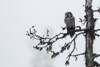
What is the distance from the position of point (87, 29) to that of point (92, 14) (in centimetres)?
46

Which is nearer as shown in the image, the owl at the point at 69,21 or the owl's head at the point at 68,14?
the owl at the point at 69,21

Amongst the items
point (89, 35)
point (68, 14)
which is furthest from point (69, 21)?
point (89, 35)

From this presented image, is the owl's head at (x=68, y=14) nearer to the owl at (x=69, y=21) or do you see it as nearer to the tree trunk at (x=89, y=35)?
the owl at (x=69, y=21)

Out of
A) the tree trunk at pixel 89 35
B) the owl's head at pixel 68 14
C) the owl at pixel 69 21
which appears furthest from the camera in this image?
the owl's head at pixel 68 14

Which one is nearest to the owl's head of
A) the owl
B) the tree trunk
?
the owl

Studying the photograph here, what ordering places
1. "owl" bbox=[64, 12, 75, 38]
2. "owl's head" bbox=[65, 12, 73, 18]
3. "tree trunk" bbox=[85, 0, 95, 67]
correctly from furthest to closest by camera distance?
"owl's head" bbox=[65, 12, 73, 18]
"owl" bbox=[64, 12, 75, 38]
"tree trunk" bbox=[85, 0, 95, 67]

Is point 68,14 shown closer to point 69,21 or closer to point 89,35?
point 69,21

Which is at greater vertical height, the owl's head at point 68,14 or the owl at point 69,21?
the owl's head at point 68,14

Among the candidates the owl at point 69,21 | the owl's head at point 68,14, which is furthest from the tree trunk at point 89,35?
the owl's head at point 68,14

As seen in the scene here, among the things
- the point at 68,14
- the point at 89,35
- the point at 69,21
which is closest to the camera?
the point at 89,35

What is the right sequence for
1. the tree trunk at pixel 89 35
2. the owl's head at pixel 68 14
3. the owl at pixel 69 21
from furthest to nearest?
the owl's head at pixel 68 14 < the owl at pixel 69 21 < the tree trunk at pixel 89 35

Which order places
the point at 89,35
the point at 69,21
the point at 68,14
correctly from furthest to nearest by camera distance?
1. the point at 68,14
2. the point at 69,21
3. the point at 89,35

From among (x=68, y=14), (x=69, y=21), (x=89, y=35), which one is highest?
(x=68, y=14)

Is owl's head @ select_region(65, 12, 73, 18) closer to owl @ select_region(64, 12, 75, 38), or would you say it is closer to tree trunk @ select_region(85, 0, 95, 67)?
owl @ select_region(64, 12, 75, 38)
